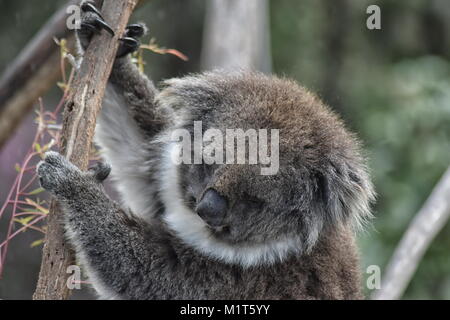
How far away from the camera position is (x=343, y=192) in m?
3.08

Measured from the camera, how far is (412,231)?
4.03 meters

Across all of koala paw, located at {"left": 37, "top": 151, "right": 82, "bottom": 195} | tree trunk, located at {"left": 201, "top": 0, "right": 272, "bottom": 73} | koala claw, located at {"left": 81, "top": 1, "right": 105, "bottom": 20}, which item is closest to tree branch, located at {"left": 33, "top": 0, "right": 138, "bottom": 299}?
koala paw, located at {"left": 37, "top": 151, "right": 82, "bottom": 195}

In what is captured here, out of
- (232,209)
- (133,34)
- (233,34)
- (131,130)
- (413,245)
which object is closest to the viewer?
(232,209)

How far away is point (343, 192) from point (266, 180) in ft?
1.38

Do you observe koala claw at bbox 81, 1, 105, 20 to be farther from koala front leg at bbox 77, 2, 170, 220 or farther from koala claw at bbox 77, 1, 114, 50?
koala front leg at bbox 77, 2, 170, 220

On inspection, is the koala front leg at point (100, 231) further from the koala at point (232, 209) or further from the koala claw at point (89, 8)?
the koala claw at point (89, 8)

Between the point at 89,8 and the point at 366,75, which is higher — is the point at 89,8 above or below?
below

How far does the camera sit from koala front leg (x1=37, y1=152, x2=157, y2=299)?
2828 millimetres

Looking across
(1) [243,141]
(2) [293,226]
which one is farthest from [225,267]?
(1) [243,141]

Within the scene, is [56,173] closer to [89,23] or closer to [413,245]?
[89,23]

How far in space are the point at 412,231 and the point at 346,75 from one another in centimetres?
559

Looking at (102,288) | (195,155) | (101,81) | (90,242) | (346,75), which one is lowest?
(102,288)

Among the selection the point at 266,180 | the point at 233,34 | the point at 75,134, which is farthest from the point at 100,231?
the point at 233,34

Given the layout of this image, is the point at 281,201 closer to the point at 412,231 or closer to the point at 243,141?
the point at 243,141
